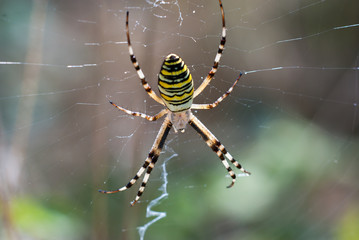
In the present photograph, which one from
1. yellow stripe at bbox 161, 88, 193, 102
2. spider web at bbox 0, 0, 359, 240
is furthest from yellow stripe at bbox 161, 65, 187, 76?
spider web at bbox 0, 0, 359, 240

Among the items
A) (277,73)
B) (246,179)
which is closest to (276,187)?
(246,179)

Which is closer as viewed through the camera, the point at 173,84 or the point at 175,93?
the point at 173,84

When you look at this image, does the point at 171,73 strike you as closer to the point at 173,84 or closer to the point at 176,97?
the point at 173,84

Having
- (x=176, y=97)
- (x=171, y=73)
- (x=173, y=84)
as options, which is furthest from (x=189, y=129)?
(x=171, y=73)

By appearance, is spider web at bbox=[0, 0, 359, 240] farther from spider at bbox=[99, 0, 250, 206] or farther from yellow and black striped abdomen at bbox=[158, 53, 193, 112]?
yellow and black striped abdomen at bbox=[158, 53, 193, 112]

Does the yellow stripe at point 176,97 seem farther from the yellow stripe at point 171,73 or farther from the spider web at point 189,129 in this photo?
the spider web at point 189,129

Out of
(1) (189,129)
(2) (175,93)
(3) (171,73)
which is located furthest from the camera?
(1) (189,129)
